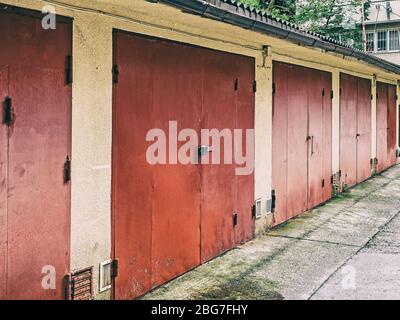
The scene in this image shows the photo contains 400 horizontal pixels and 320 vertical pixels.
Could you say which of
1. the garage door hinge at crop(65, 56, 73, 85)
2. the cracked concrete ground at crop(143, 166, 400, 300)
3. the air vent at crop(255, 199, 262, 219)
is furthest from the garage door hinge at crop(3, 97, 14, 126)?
the air vent at crop(255, 199, 262, 219)

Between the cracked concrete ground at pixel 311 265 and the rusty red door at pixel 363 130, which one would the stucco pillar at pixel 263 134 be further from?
the rusty red door at pixel 363 130

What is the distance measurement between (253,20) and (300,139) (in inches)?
154

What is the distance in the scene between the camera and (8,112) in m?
3.65

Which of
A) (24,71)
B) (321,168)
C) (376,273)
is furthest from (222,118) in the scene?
(321,168)

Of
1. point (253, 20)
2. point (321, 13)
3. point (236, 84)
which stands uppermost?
Answer: point (321, 13)

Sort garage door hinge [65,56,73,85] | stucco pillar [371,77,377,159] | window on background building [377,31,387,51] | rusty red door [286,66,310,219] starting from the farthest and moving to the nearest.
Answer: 1. window on background building [377,31,387,51]
2. stucco pillar [371,77,377,159]
3. rusty red door [286,66,310,219]
4. garage door hinge [65,56,73,85]

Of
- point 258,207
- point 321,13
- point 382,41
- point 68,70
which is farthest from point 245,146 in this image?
point 382,41

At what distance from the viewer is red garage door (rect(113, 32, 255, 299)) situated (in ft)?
15.7

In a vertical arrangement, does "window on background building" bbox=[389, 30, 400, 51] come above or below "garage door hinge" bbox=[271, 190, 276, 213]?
above

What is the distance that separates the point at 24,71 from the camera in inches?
148

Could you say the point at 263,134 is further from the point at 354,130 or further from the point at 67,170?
the point at 354,130

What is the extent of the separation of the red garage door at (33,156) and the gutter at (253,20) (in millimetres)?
1005

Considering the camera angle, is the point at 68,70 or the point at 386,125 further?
the point at 386,125

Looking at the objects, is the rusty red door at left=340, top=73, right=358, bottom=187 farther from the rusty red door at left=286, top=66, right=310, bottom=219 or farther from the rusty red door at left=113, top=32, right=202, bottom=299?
the rusty red door at left=113, top=32, right=202, bottom=299
